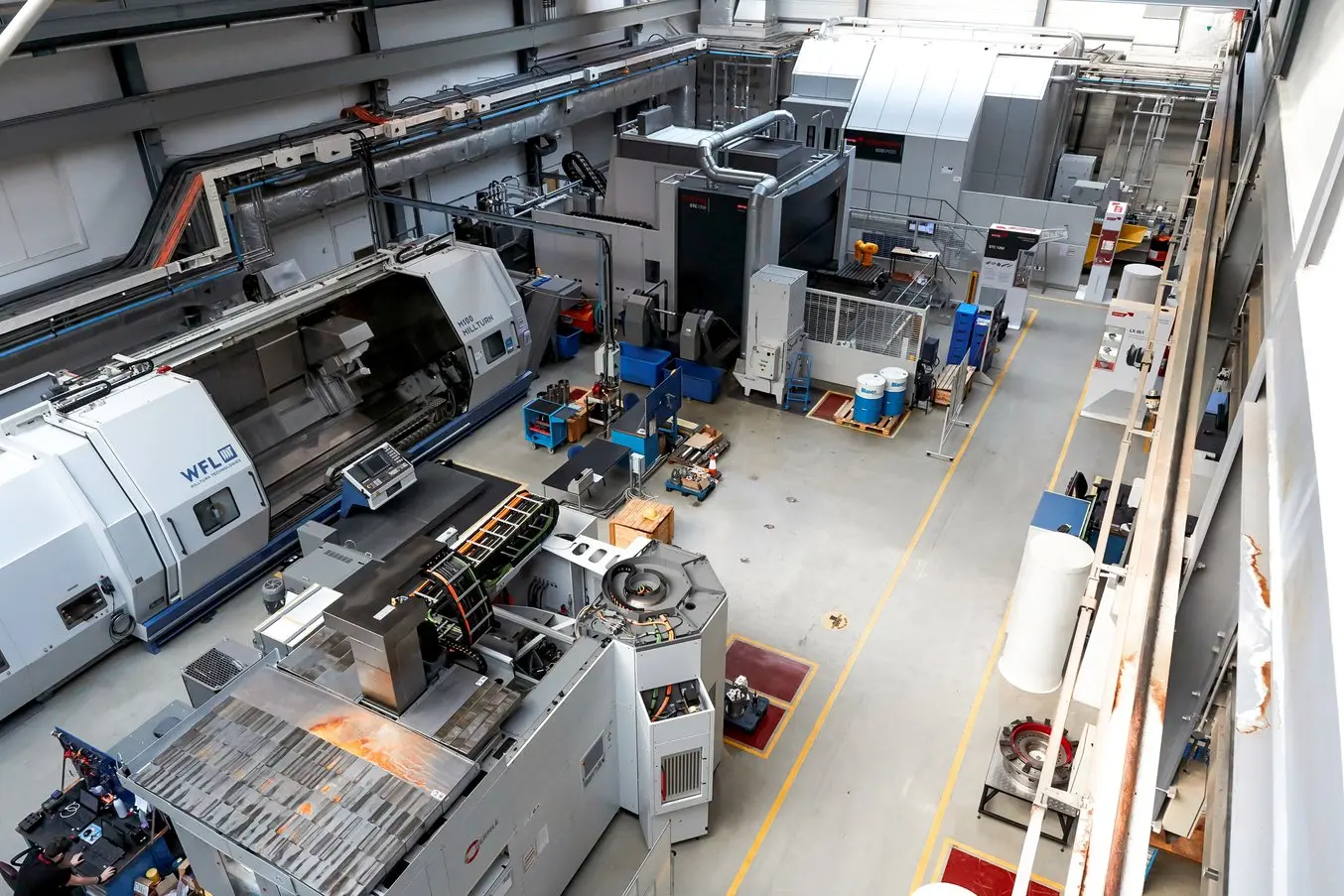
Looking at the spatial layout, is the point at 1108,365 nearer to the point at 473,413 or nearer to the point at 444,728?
the point at 473,413

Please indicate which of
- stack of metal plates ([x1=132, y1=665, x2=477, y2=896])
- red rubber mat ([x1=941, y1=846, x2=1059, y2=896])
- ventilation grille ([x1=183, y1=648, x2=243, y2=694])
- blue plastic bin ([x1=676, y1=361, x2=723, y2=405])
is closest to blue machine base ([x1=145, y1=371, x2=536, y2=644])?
ventilation grille ([x1=183, y1=648, x2=243, y2=694])

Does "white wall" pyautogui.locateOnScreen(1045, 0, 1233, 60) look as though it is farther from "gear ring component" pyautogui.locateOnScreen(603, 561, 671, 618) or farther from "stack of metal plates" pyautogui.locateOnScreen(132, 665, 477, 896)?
"stack of metal plates" pyautogui.locateOnScreen(132, 665, 477, 896)

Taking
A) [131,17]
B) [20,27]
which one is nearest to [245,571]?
[131,17]

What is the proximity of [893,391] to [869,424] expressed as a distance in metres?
0.51

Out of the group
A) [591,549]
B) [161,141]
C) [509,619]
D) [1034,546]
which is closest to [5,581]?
[509,619]

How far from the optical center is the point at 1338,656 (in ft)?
3.94

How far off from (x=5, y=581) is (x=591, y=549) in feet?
14.6

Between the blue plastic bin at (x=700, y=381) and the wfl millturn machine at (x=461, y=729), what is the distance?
5.53 metres

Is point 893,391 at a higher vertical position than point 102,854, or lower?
higher

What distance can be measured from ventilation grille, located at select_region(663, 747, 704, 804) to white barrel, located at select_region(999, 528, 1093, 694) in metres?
2.94

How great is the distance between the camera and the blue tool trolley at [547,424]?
1071 centimetres

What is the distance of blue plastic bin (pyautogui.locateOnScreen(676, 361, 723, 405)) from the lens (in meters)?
11.8

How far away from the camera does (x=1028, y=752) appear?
6379 mm

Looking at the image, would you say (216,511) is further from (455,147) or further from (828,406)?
(455,147)
